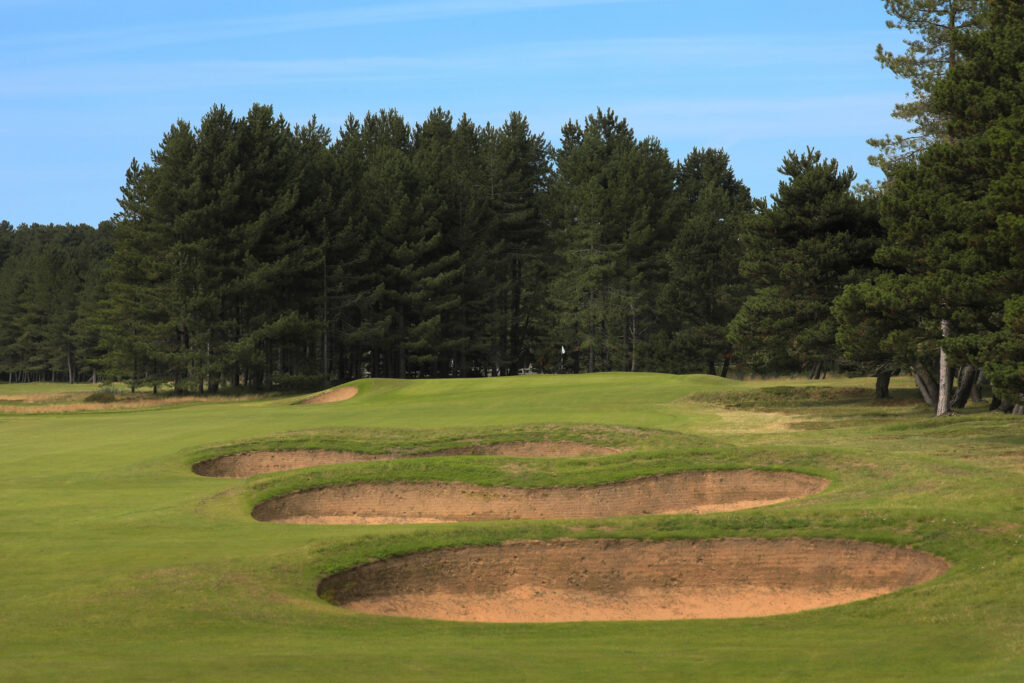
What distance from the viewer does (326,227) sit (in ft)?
229

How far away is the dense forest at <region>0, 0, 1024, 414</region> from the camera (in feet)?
94.1

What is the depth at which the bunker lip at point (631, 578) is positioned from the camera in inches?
504

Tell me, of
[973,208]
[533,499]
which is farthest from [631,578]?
[973,208]

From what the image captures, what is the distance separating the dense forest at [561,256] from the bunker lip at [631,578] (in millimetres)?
12343

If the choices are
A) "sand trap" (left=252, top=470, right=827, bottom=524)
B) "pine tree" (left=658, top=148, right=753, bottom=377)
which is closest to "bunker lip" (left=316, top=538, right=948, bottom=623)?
"sand trap" (left=252, top=470, right=827, bottom=524)

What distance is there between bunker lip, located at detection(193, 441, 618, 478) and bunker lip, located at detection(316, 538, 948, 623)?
36.1 ft

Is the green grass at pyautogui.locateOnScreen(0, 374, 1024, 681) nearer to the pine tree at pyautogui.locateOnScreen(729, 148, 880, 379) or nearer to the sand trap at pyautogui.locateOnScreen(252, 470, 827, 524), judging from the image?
the sand trap at pyautogui.locateOnScreen(252, 470, 827, 524)

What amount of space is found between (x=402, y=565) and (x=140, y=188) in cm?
6458

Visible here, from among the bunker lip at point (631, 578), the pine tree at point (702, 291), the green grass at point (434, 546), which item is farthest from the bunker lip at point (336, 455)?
the pine tree at point (702, 291)

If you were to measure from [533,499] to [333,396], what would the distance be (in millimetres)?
31118

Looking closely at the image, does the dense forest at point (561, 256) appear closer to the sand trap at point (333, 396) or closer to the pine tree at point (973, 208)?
the pine tree at point (973, 208)

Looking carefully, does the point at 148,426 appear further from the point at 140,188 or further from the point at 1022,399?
the point at 140,188

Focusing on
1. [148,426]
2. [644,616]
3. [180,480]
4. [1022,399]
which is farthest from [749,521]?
[148,426]

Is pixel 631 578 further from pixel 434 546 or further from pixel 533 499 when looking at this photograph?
pixel 533 499
